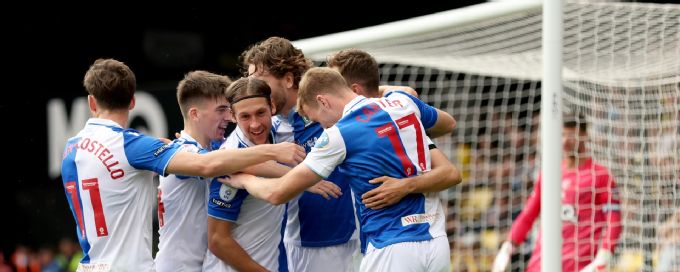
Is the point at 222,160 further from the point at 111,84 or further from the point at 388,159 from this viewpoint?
the point at 388,159

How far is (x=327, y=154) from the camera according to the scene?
5.17 m

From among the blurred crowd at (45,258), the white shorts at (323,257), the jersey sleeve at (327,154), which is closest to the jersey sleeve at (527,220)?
the white shorts at (323,257)

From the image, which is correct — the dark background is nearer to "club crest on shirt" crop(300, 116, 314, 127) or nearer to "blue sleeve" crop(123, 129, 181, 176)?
"club crest on shirt" crop(300, 116, 314, 127)

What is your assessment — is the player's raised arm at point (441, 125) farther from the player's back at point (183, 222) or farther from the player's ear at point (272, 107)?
the player's back at point (183, 222)

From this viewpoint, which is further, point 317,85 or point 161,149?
point 317,85

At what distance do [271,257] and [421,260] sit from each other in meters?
0.89

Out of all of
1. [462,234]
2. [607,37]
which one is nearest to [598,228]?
[607,37]

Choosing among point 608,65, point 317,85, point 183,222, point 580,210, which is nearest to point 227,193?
point 183,222

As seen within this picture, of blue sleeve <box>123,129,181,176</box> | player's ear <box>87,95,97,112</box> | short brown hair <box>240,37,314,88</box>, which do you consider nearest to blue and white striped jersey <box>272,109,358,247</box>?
short brown hair <box>240,37,314,88</box>

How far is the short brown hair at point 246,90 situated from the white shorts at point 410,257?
0.94 m

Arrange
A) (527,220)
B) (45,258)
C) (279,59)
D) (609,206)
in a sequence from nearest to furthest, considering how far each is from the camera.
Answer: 1. (279,59)
2. (609,206)
3. (527,220)
4. (45,258)

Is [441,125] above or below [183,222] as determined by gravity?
above

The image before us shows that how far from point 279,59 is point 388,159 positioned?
1.03m

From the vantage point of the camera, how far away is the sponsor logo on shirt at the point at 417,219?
17.5ft
